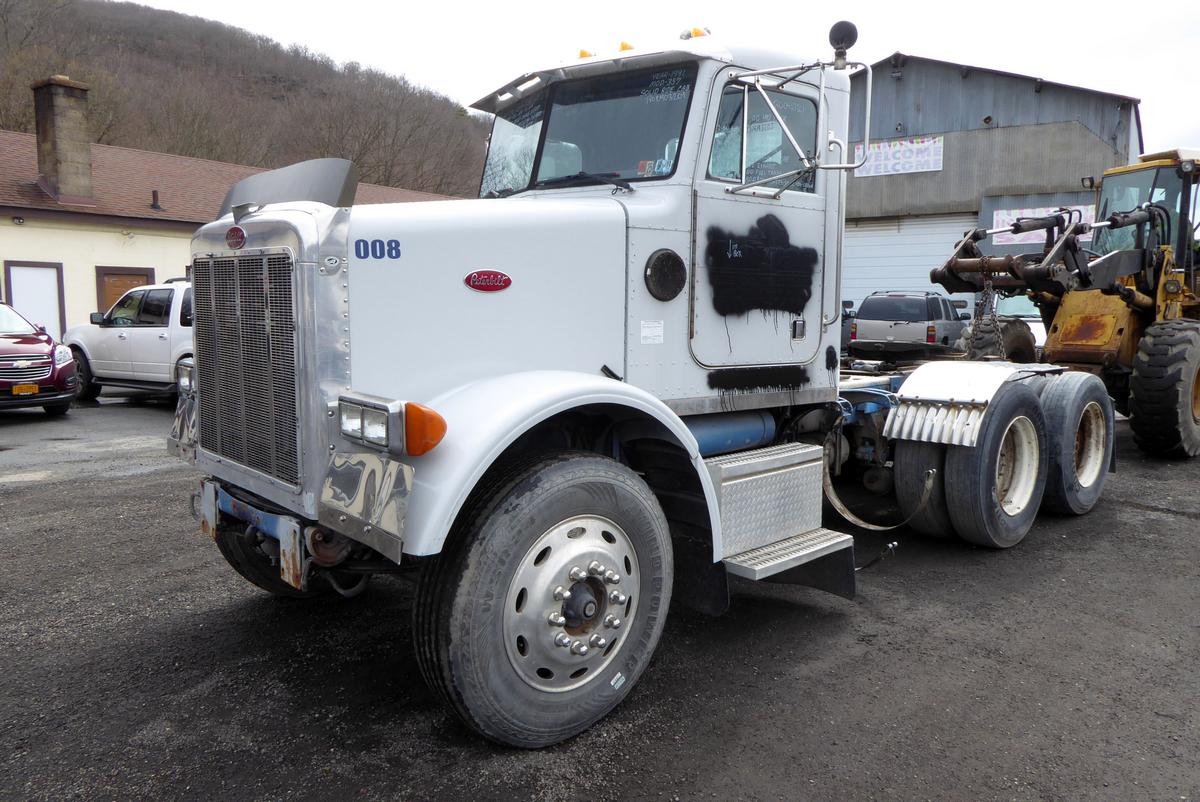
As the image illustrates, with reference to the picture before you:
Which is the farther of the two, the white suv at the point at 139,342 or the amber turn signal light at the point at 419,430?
the white suv at the point at 139,342

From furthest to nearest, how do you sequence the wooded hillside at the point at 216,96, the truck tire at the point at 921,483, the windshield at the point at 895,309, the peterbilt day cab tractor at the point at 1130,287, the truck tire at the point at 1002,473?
the wooded hillside at the point at 216,96 < the windshield at the point at 895,309 < the peterbilt day cab tractor at the point at 1130,287 < the truck tire at the point at 921,483 < the truck tire at the point at 1002,473

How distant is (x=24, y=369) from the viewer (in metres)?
12.1

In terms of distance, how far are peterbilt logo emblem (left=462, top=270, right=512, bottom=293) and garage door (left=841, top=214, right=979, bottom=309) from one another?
2314 cm

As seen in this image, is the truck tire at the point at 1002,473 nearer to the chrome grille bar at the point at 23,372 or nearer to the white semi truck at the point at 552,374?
the white semi truck at the point at 552,374

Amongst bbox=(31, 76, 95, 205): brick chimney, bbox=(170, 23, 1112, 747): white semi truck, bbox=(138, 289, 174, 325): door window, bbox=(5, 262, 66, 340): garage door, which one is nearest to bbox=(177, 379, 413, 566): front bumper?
bbox=(170, 23, 1112, 747): white semi truck

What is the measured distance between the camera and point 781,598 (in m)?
4.84

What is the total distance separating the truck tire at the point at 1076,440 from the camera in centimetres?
621

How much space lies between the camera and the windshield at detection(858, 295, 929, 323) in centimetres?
1642

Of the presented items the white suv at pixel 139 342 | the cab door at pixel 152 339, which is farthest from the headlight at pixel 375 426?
the cab door at pixel 152 339

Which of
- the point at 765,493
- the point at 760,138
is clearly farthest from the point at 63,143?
the point at 765,493

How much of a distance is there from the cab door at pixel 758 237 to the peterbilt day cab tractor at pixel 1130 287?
3712mm

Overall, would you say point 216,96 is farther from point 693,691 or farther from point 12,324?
point 693,691

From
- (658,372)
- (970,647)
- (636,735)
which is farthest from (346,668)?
(970,647)

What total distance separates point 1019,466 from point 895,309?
449 inches
